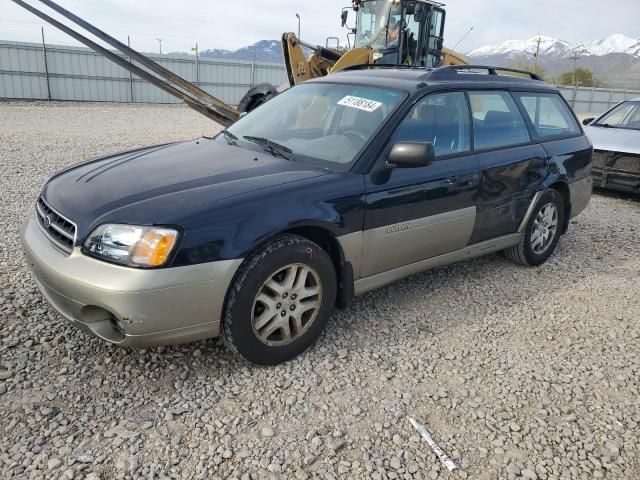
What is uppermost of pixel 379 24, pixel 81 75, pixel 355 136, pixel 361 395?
pixel 379 24

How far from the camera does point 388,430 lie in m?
2.61

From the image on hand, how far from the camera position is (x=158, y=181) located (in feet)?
9.89

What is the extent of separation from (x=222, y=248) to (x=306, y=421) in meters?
0.96

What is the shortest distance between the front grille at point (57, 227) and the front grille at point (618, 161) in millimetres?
7649

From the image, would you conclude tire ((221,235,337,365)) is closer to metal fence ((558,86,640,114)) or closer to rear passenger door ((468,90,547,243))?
rear passenger door ((468,90,547,243))

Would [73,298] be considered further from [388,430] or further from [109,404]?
[388,430]

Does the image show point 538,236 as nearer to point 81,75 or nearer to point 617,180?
point 617,180

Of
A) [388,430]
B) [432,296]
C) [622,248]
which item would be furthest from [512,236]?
[388,430]

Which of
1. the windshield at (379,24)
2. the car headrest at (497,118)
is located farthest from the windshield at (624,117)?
the car headrest at (497,118)

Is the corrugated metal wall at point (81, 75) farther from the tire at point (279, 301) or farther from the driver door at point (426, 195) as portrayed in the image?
the tire at point (279, 301)

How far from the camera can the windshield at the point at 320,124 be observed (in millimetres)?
3439

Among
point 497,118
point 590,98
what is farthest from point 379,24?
point 590,98

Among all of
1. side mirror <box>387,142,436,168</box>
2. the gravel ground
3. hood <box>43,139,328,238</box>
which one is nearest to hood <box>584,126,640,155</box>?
the gravel ground

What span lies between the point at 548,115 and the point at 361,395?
3426mm
